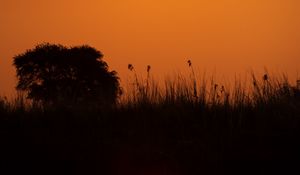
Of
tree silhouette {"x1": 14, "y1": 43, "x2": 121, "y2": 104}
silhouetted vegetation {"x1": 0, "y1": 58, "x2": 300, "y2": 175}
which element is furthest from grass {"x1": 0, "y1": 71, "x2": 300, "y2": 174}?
tree silhouette {"x1": 14, "y1": 43, "x2": 121, "y2": 104}

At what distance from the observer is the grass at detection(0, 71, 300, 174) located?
8750 millimetres

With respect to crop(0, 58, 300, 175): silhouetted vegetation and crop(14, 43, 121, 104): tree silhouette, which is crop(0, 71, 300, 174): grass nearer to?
crop(0, 58, 300, 175): silhouetted vegetation

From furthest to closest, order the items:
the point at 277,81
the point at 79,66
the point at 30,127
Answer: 1. the point at 79,66
2. the point at 277,81
3. the point at 30,127

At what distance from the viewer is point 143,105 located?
1077cm

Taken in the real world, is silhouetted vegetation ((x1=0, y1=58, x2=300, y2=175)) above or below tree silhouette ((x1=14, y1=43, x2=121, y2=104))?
below

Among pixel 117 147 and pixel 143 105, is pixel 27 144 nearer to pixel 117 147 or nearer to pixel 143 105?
pixel 117 147

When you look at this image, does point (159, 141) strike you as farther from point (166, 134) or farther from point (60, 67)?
point (60, 67)

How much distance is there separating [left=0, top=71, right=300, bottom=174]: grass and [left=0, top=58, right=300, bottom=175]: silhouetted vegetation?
1 cm

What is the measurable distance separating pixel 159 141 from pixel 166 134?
322mm

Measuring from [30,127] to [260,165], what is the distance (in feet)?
11.4

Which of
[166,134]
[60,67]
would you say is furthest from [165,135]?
[60,67]

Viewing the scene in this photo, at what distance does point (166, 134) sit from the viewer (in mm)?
9500

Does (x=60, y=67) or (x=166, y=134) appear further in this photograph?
(x=60, y=67)

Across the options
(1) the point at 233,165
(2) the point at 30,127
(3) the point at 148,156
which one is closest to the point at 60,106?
(2) the point at 30,127
